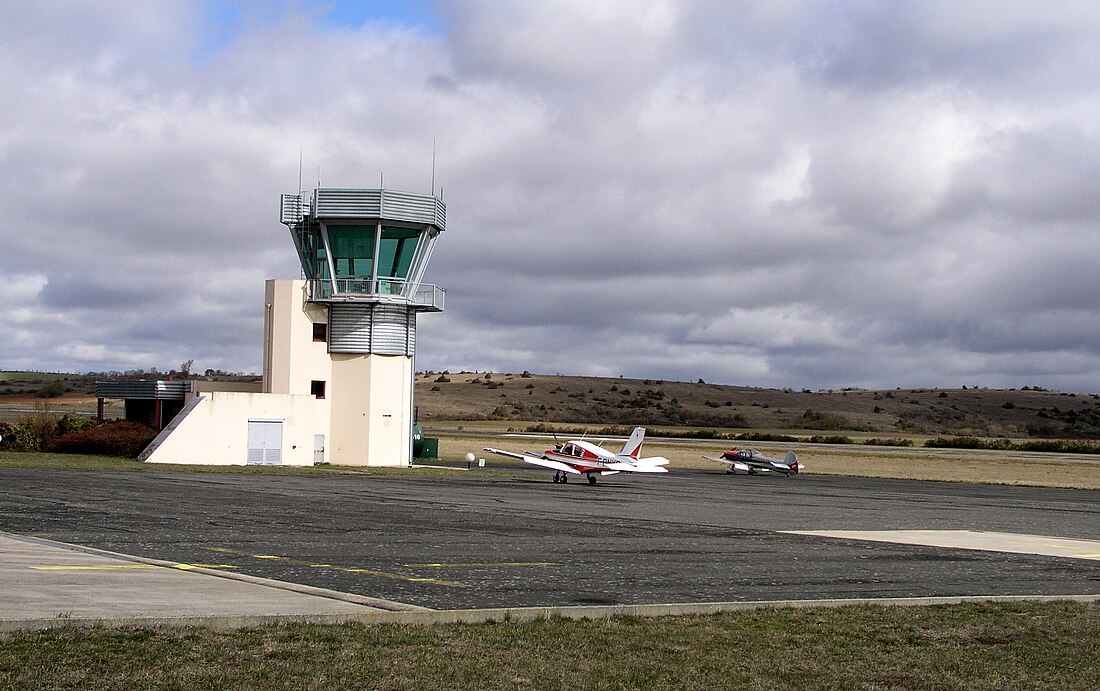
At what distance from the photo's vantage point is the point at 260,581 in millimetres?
13148

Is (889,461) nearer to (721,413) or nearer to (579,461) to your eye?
(579,461)

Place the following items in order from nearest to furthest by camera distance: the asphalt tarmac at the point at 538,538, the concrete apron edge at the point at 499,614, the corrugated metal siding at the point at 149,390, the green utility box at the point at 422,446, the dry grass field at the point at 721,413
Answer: the concrete apron edge at the point at 499,614 → the asphalt tarmac at the point at 538,538 → the corrugated metal siding at the point at 149,390 → the green utility box at the point at 422,446 → the dry grass field at the point at 721,413

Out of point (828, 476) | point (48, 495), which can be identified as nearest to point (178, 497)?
point (48, 495)

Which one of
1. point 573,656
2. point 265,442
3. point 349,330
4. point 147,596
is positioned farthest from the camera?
point 349,330

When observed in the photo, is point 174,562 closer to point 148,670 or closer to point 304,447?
point 148,670

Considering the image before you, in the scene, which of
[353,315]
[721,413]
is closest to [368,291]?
[353,315]

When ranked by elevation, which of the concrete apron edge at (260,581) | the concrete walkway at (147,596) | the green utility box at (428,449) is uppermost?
the concrete walkway at (147,596)

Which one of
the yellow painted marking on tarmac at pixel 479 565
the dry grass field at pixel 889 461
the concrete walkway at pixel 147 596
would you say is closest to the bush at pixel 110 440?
the dry grass field at pixel 889 461

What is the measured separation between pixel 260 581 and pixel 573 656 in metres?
5.41

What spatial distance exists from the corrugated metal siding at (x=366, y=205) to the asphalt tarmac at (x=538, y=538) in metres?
19.3

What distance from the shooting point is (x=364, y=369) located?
5503cm

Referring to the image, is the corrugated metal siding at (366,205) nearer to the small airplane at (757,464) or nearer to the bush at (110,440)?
the bush at (110,440)

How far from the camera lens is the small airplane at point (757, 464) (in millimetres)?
61938

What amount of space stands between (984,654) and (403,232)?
47931mm
